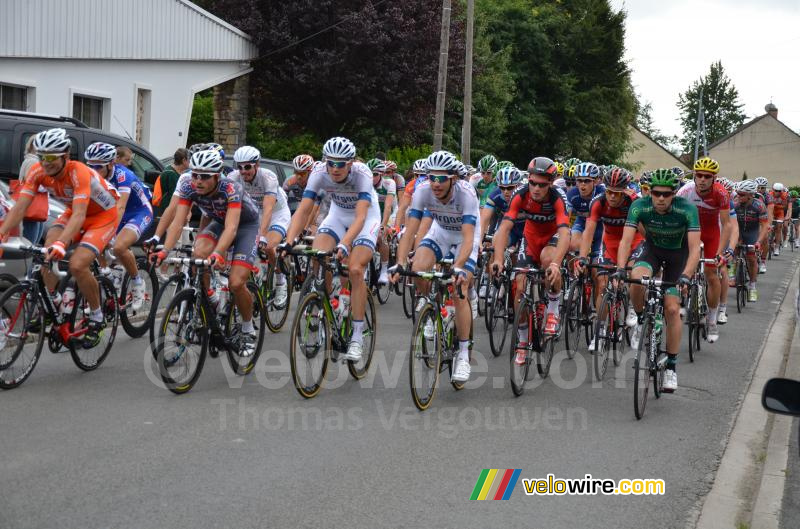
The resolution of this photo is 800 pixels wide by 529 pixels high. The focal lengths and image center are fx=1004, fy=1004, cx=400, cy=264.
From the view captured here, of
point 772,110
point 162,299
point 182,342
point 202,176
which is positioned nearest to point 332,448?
point 182,342

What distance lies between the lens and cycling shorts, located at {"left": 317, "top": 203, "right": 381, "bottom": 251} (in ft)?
28.6

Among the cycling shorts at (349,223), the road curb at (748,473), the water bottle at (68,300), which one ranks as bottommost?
the road curb at (748,473)

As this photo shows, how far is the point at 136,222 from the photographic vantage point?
10.1 meters

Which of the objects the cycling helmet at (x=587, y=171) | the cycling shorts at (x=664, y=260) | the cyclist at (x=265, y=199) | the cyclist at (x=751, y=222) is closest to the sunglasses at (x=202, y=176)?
the cyclist at (x=265, y=199)

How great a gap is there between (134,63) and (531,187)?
1675 cm

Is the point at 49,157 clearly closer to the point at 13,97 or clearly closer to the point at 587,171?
the point at 587,171

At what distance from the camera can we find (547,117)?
55.8 metres

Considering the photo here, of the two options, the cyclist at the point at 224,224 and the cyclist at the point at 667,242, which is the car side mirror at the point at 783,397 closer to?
the cyclist at the point at 667,242

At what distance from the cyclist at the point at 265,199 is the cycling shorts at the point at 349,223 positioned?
710 millimetres

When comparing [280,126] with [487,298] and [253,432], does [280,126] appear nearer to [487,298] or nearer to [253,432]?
[487,298]

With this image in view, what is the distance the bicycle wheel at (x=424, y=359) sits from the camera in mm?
7711

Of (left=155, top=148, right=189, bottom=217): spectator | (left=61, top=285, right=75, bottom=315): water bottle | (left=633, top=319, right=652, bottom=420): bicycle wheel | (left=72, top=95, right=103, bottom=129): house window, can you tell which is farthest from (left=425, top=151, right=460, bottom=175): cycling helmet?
(left=72, top=95, right=103, bottom=129): house window

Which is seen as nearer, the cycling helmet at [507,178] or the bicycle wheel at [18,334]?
the bicycle wheel at [18,334]

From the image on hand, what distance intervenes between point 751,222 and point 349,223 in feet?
32.5
